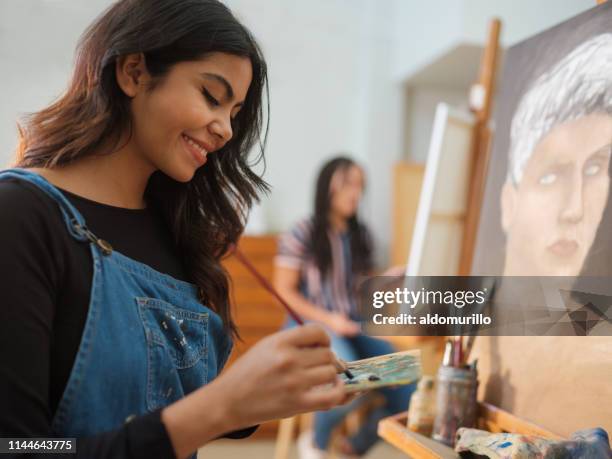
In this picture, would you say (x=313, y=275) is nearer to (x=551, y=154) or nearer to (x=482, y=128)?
(x=482, y=128)

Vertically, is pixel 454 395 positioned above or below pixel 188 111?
below

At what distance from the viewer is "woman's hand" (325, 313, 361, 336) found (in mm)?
2391

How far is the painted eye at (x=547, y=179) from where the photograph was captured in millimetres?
1059

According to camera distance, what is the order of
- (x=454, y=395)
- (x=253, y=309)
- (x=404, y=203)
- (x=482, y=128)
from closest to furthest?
(x=454, y=395)
(x=482, y=128)
(x=253, y=309)
(x=404, y=203)

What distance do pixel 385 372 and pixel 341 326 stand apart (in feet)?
5.24

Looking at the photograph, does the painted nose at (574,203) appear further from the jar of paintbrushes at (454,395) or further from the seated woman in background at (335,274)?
the seated woman in background at (335,274)

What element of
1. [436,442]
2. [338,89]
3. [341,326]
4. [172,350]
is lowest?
[341,326]

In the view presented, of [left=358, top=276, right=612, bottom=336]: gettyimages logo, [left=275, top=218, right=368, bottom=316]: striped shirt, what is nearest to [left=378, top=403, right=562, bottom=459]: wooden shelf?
[left=358, top=276, right=612, bottom=336]: gettyimages logo

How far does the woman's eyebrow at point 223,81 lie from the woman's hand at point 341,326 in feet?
5.46

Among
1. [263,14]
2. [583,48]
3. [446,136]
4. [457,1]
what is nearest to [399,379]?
[583,48]

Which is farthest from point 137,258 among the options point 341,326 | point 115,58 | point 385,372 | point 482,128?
point 341,326

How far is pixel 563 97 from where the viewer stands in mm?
1057

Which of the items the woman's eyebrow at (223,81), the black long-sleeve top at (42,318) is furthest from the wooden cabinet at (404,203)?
the black long-sleeve top at (42,318)

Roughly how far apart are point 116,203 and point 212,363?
31 cm
